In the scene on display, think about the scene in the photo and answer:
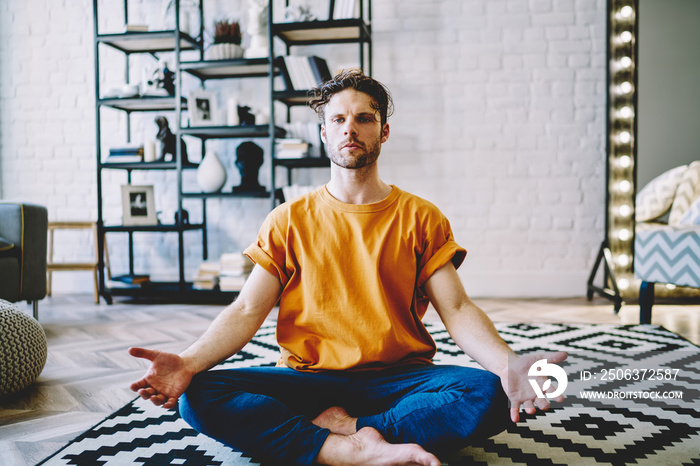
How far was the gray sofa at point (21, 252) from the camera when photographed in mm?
2580

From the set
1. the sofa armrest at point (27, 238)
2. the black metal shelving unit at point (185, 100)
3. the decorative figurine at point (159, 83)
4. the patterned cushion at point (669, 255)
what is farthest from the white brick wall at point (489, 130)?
the sofa armrest at point (27, 238)

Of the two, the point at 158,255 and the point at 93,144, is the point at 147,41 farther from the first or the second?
the point at 158,255

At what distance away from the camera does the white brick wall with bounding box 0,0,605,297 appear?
11.9 ft

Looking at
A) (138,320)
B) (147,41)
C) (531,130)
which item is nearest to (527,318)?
(531,130)

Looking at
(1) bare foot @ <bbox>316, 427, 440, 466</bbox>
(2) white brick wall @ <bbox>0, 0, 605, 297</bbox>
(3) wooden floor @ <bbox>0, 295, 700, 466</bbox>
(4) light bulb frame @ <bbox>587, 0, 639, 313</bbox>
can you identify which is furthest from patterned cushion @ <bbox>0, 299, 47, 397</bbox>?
(4) light bulb frame @ <bbox>587, 0, 639, 313</bbox>

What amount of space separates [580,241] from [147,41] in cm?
324

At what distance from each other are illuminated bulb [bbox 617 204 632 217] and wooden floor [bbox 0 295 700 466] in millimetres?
576

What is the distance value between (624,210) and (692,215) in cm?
53

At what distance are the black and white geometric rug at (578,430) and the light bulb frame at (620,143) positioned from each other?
1275 millimetres

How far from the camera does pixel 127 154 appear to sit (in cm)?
354

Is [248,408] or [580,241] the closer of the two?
[248,408]

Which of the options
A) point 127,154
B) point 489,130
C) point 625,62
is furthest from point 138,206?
point 625,62

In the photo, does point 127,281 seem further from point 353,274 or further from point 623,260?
point 623,260

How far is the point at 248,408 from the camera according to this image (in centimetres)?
111
